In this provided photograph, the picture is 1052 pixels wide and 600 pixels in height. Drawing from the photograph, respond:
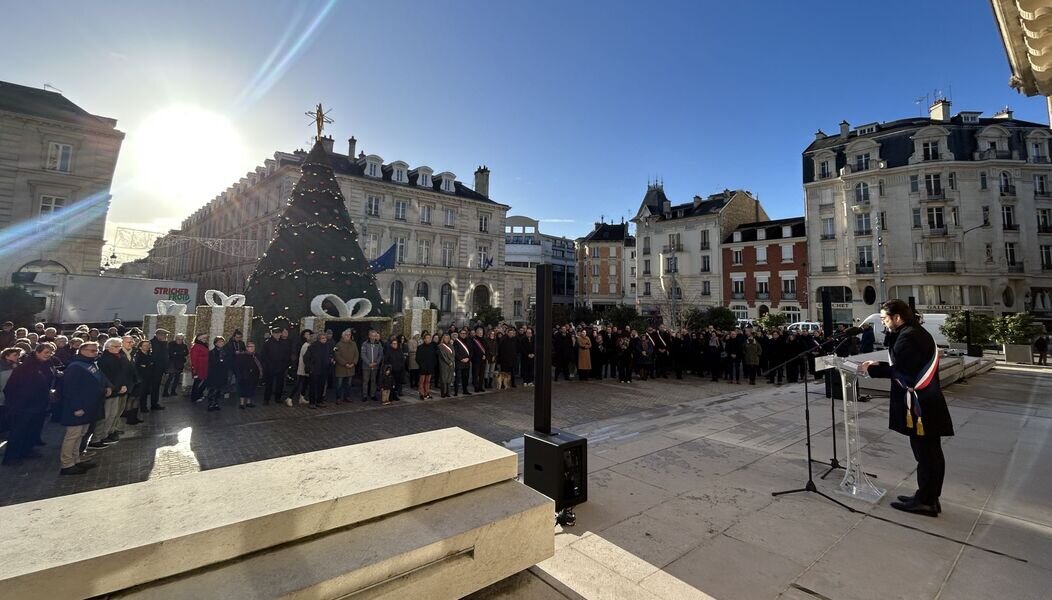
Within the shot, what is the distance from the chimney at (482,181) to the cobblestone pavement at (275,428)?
116 feet

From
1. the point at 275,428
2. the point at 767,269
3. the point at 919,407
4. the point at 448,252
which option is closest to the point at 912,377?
the point at 919,407

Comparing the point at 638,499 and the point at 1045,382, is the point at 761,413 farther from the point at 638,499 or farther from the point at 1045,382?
the point at 1045,382

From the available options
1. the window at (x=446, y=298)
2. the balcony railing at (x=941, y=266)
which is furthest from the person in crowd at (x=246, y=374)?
the balcony railing at (x=941, y=266)

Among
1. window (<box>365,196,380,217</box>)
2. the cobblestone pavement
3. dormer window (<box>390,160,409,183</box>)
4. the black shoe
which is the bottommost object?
the cobblestone pavement

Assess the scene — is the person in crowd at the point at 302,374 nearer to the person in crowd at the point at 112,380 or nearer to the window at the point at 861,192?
the person in crowd at the point at 112,380

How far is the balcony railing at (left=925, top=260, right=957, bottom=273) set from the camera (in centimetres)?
3441

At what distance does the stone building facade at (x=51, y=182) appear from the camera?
2345cm

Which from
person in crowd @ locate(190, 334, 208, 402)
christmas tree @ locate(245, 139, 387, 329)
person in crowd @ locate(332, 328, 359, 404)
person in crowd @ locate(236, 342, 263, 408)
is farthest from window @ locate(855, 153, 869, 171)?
person in crowd @ locate(190, 334, 208, 402)

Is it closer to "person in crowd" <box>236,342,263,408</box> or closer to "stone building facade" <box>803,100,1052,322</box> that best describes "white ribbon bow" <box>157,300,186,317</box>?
"person in crowd" <box>236,342,263,408</box>

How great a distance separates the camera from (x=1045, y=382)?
11828mm

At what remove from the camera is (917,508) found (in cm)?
381

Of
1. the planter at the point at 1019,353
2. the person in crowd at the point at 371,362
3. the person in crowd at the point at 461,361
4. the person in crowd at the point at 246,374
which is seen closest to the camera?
the person in crowd at the point at 246,374

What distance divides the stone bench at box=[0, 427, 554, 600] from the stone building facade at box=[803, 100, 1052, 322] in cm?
3897

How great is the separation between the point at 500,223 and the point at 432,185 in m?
7.66
